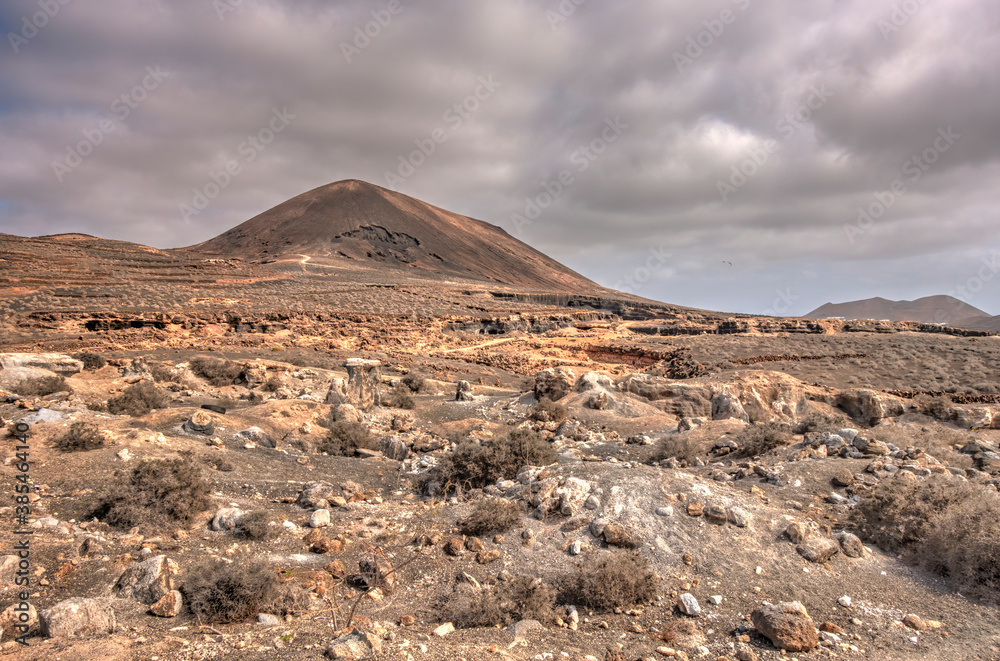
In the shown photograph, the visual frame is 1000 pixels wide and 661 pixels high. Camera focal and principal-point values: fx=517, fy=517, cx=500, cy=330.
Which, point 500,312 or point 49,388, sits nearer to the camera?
point 49,388

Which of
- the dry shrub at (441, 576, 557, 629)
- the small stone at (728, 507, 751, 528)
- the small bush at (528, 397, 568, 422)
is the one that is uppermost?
the small stone at (728, 507, 751, 528)

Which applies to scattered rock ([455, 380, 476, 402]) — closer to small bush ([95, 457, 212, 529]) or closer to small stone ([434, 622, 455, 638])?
small bush ([95, 457, 212, 529])

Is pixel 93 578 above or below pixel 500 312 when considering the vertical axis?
below

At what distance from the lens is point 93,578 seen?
15.6 feet

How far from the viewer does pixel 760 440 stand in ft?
28.7

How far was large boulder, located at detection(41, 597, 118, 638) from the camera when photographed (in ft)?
12.4

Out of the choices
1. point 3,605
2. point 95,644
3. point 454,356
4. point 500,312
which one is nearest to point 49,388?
point 3,605

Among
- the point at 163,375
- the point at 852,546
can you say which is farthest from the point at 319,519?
the point at 163,375

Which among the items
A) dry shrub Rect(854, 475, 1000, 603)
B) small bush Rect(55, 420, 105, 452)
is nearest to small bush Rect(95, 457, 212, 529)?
small bush Rect(55, 420, 105, 452)

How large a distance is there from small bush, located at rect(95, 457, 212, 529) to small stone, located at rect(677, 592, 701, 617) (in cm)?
551

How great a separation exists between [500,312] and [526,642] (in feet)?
132

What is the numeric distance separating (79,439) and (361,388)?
7637 millimetres

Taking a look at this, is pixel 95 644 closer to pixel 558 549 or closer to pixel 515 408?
pixel 558 549

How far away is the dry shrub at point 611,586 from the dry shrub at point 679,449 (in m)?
4.44
